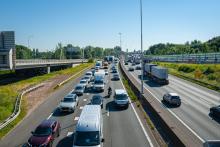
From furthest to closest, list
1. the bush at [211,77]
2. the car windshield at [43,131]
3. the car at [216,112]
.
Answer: the bush at [211,77] → the car at [216,112] → the car windshield at [43,131]

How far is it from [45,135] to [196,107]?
71.3 feet

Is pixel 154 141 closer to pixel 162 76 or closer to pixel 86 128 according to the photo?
pixel 86 128

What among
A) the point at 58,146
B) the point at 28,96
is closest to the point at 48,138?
the point at 58,146

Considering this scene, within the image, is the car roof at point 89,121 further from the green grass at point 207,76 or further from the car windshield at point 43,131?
the green grass at point 207,76

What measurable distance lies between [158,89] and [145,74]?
24.6 m

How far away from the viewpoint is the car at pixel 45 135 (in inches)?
840

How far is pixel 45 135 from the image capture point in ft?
73.5

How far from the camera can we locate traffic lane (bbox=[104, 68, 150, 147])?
75.9 feet

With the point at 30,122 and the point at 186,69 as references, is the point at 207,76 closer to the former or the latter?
the point at 186,69

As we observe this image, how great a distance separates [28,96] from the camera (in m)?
46.3

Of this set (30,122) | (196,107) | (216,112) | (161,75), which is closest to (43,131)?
(30,122)

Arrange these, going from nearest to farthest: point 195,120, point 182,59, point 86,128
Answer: point 86,128 → point 195,120 → point 182,59

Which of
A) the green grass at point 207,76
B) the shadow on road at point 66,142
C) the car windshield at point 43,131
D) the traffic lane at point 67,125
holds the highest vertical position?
the green grass at point 207,76

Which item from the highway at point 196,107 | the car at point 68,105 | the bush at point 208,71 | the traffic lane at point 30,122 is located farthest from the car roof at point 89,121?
the bush at point 208,71
